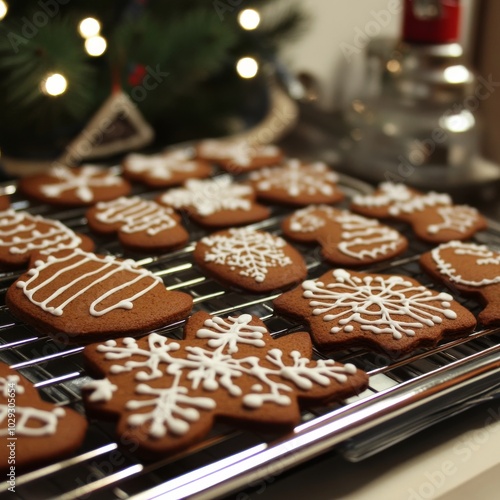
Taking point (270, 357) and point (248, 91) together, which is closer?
point (270, 357)

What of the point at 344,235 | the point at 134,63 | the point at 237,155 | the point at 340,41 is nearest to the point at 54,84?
the point at 134,63

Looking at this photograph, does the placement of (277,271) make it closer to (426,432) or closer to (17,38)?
(426,432)

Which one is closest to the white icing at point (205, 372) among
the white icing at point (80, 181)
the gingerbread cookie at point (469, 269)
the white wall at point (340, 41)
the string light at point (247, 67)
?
the gingerbread cookie at point (469, 269)

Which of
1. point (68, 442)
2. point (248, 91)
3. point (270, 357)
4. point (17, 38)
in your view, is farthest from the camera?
point (248, 91)

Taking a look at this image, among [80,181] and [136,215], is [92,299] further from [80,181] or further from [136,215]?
[80,181]

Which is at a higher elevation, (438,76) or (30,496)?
(438,76)

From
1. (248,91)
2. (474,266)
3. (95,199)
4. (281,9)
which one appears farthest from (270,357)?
(281,9)
